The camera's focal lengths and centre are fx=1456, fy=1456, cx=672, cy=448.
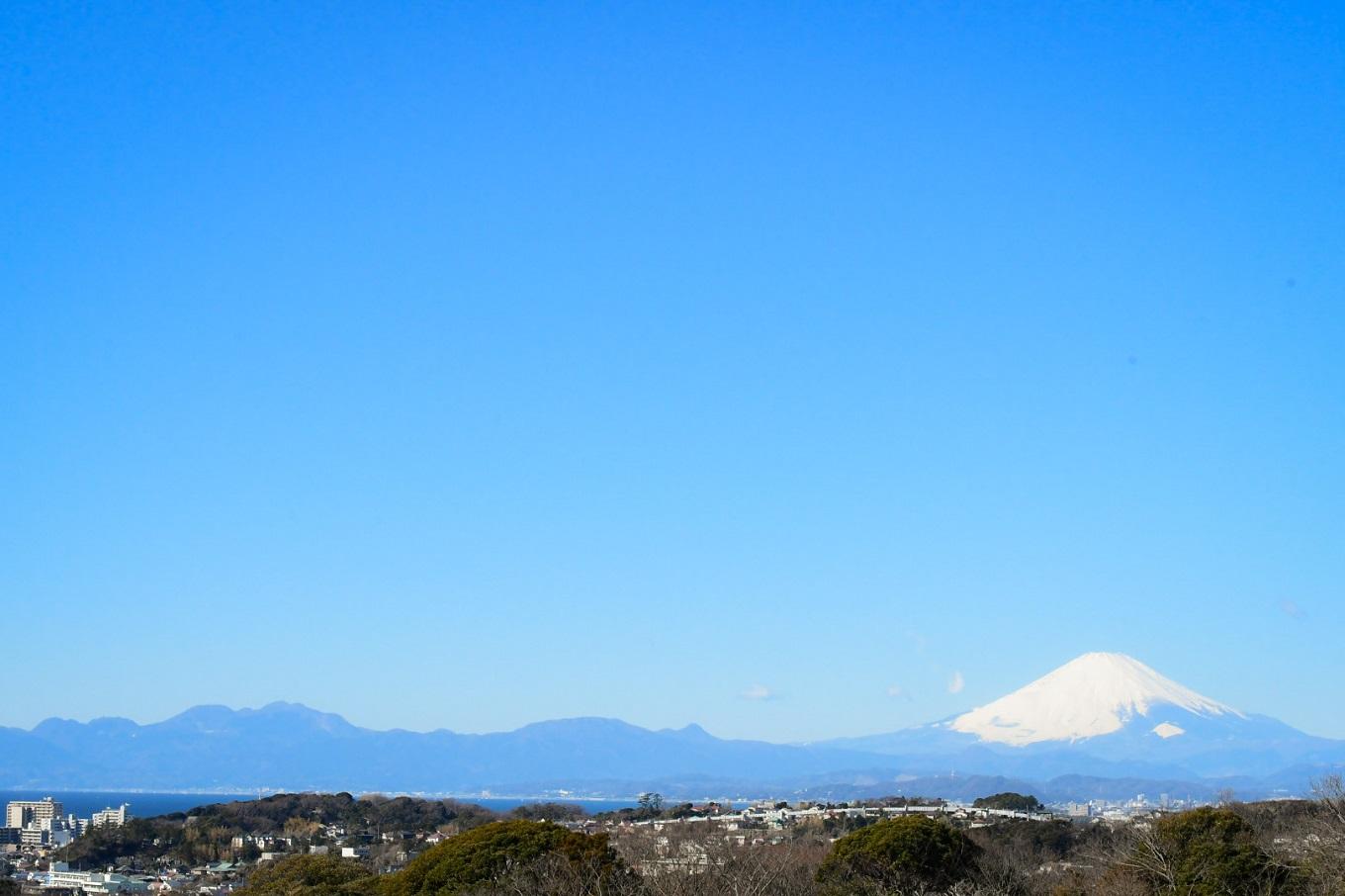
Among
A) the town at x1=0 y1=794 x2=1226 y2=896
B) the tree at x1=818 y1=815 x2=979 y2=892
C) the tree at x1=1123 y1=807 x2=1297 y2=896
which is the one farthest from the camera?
the town at x1=0 y1=794 x2=1226 y2=896

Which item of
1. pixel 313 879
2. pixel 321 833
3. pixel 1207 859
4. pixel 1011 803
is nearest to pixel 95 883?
pixel 321 833

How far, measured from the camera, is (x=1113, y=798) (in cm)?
19850

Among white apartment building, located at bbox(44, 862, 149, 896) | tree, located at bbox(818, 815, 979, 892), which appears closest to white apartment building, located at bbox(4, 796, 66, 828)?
white apartment building, located at bbox(44, 862, 149, 896)

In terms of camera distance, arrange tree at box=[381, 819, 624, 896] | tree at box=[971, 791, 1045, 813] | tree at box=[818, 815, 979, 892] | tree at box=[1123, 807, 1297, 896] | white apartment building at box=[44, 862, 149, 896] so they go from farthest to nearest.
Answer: tree at box=[971, 791, 1045, 813]
white apartment building at box=[44, 862, 149, 896]
tree at box=[818, 815, 979, 892]
tree at box=[1123, 807, 1297, 896]
tree at box=[381, 819, 624, 896]

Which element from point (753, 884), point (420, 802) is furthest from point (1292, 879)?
point (420, 802)

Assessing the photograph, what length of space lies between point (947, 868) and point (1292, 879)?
385 inches

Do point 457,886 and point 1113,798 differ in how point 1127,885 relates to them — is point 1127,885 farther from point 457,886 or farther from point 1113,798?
point 1113,798

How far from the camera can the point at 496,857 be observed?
31.4m

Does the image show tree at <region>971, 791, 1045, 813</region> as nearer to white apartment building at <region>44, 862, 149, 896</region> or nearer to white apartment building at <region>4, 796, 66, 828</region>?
white apartment building at <region>44, 862, 149, 896</region>

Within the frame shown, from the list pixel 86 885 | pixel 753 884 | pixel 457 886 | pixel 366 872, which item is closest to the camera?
pixel 753 884

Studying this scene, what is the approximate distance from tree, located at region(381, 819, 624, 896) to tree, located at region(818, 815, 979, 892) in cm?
776

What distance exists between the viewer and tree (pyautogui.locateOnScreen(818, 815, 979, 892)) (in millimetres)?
37781

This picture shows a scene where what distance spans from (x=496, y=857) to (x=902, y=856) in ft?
41.1

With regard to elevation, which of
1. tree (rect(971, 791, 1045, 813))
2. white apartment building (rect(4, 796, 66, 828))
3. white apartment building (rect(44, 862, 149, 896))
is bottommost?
white apartment building (rect(44, 862, 149, 896))
